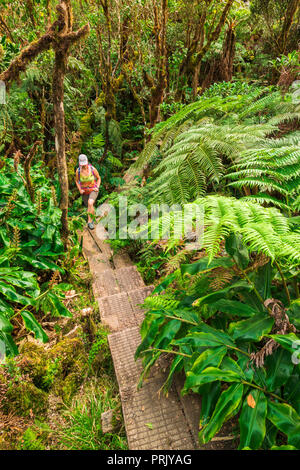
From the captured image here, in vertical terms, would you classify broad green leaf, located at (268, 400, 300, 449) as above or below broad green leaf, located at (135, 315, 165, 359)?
above

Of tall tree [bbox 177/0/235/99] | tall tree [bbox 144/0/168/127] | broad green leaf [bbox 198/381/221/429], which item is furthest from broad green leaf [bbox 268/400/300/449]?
tall tree [bbox 177/0/235/99]

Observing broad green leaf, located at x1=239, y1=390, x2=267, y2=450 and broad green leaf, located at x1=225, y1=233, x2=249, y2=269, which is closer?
broad green leaf, located at x1=239, y1=390, x2=267, y2=450

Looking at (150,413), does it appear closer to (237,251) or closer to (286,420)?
(286,420)

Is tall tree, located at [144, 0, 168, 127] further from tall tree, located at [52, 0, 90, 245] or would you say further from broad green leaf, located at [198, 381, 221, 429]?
broad green leaf, located at [198, 381, 221, 429]

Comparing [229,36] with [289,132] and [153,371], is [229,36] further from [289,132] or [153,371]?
[153,371]

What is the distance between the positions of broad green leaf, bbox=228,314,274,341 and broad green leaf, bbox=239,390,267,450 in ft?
0.84

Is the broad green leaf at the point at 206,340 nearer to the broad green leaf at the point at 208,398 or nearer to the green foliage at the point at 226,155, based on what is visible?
the broad green leaf at the point at 208,398

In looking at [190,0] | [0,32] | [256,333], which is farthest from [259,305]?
[0,32]

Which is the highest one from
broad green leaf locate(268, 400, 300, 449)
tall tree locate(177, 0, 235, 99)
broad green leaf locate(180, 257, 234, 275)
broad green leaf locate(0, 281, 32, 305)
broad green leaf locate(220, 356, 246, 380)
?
tall tree locate(177, 0, 235, 99)

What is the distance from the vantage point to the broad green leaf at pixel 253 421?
3.86ft

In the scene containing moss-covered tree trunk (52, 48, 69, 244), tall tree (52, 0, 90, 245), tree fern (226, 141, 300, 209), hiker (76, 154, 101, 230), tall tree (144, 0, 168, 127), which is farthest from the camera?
hiker (76, 154, 101, 230)

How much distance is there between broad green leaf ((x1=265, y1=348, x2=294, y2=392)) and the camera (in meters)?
1.30

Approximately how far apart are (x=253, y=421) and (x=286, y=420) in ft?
0.44

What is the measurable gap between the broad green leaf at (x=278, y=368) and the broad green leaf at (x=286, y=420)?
8cm
